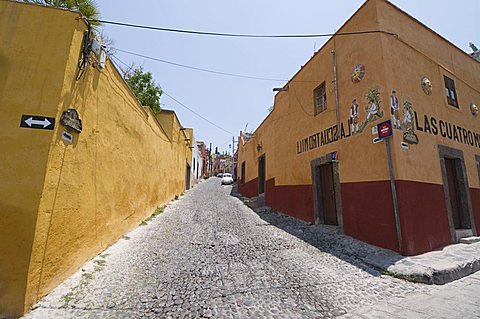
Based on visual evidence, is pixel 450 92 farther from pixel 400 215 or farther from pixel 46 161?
pixel 46 161

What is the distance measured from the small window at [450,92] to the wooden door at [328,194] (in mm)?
4075

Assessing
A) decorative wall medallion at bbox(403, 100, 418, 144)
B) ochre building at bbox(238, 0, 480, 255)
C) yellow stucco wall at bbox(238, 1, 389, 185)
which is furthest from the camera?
yellow stucco wall at bbox(238, 1, 389, 185)

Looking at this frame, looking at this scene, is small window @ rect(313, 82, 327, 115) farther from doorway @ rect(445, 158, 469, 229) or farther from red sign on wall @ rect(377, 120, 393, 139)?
doorway @ rect(445, 158, 469, 229)

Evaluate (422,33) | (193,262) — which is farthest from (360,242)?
(422,33)

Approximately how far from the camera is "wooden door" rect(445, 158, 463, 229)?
6551 mm

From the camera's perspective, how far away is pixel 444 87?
677 centimetres

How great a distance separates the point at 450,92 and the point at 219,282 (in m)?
8.69

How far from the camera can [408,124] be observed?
5.39 metres

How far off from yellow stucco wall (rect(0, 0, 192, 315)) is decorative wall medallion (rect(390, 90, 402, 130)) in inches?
247

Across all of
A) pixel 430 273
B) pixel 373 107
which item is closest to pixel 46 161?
pixel 430 273

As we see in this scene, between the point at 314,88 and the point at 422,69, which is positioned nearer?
the point at 422,69

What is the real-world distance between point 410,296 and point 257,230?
4154mm

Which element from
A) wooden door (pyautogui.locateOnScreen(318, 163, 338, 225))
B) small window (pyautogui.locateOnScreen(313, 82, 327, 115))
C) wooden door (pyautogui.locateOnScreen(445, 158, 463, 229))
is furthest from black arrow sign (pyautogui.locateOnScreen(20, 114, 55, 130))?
wooden door (pyautogui.locateOnScreen(445, 158, 463, 229))

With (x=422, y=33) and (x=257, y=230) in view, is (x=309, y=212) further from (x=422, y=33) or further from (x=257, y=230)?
(x=422, y=33)
